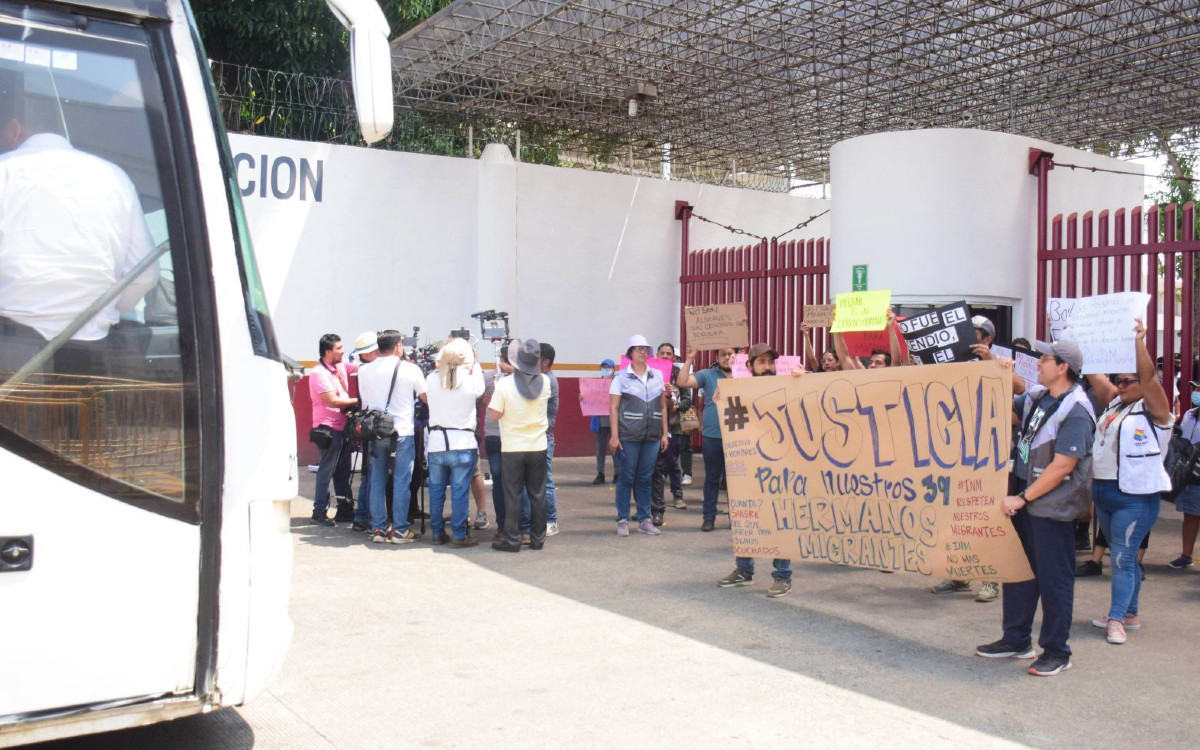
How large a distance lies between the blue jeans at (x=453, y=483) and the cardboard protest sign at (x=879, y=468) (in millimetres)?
2607

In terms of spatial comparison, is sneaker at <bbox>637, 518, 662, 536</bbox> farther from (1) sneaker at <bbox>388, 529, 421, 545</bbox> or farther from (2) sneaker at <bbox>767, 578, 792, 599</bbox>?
(2) sneaker at <bbox>767, 578, 792, 599</bbox>

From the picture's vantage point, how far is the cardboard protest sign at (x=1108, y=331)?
621 cm

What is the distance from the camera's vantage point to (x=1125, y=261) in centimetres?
1230

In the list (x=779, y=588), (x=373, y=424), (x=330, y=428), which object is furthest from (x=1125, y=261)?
(x=330, y=428)

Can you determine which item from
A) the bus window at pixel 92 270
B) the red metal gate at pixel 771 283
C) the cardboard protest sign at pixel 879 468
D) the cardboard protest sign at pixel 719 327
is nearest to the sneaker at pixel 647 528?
the cardboard protest sign at pixel 719 327

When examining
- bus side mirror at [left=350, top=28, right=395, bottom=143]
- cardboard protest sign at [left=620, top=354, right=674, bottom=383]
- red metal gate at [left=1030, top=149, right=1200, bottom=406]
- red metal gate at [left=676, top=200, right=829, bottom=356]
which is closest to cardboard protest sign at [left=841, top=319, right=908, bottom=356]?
cardboard protest sign at [left=620, top=354, right=674, bottom=383]

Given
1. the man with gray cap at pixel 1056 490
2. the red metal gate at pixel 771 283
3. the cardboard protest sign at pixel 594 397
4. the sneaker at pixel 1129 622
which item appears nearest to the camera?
the man with gray cap at pixel 1056 490

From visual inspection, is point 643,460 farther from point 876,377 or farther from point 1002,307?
point 1002,307

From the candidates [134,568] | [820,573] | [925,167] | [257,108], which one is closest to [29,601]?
[134,568]

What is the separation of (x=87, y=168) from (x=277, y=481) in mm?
1268

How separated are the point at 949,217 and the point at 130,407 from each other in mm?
10736

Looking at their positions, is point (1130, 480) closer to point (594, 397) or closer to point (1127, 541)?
point (1127, 541)

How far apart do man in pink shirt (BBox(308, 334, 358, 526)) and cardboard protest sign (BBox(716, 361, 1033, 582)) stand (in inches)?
172

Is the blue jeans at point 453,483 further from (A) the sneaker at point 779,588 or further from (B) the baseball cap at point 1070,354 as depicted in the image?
(B) the baseball cap at point 1070,354
